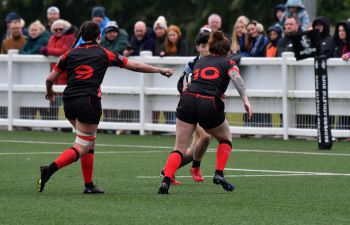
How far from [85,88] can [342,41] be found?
8.50 m

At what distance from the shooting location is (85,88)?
12.2 m

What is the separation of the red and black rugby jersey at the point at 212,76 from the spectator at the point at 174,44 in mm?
9123

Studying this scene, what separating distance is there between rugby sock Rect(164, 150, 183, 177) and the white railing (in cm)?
785

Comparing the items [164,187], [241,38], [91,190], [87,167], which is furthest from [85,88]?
[241,38]

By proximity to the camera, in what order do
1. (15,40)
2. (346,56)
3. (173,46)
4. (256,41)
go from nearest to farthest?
(346,56) → (256,41) → (173,46) → (15,40)

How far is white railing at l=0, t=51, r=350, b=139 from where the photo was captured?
20156 mm

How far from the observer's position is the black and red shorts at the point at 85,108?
12.1 metres

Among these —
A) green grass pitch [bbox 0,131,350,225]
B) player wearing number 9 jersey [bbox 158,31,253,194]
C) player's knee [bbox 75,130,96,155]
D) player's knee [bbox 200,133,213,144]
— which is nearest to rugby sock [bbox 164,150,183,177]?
player wearing number 9 jersey [bbox 158,31,253,194]

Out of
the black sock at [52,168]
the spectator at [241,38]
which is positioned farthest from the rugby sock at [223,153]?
the spectator at [241,38]

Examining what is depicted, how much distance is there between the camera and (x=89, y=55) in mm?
12203

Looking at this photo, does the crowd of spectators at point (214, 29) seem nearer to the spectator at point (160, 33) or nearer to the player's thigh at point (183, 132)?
the spectator at point (160, 33)

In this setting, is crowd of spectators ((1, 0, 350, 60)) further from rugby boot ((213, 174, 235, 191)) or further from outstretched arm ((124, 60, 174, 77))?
rugby boot ((213, 174, 235, 191))

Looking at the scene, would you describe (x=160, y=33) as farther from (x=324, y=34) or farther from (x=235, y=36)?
(x=324, y=34)

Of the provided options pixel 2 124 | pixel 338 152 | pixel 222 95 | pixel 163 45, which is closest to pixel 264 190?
pixel 222 95
